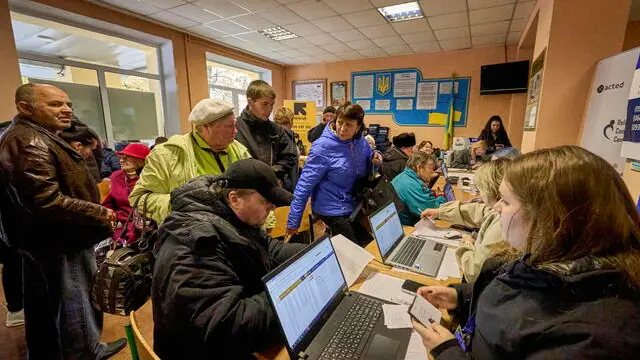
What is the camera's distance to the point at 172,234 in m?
0.86

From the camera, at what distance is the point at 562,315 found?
589 mm

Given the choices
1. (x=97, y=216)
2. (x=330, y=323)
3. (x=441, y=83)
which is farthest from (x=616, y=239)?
(x=441, y=83)

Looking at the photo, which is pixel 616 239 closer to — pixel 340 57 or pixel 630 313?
pixel 630 313

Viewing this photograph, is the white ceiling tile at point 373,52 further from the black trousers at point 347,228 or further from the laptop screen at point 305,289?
the laptop screen at point 305,289

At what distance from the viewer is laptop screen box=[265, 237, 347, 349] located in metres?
0.80

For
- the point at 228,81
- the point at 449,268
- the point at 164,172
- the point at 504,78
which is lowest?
the point at 449,268

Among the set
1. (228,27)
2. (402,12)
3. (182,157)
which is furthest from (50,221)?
(402,12)

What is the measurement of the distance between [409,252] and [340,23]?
394cm

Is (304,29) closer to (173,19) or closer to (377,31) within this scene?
(377,31)

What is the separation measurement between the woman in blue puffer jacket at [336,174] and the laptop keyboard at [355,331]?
0.90 metres

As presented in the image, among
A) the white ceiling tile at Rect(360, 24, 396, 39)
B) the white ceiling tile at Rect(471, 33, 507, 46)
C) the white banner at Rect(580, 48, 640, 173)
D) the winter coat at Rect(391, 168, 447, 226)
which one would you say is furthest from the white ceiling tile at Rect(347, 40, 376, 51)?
the winter coat at Rect(391, 168, 447, 226)

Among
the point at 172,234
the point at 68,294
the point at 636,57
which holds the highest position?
the point at 636,57

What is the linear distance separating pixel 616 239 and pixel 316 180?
1456 mm

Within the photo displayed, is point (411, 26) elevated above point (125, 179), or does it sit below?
above
